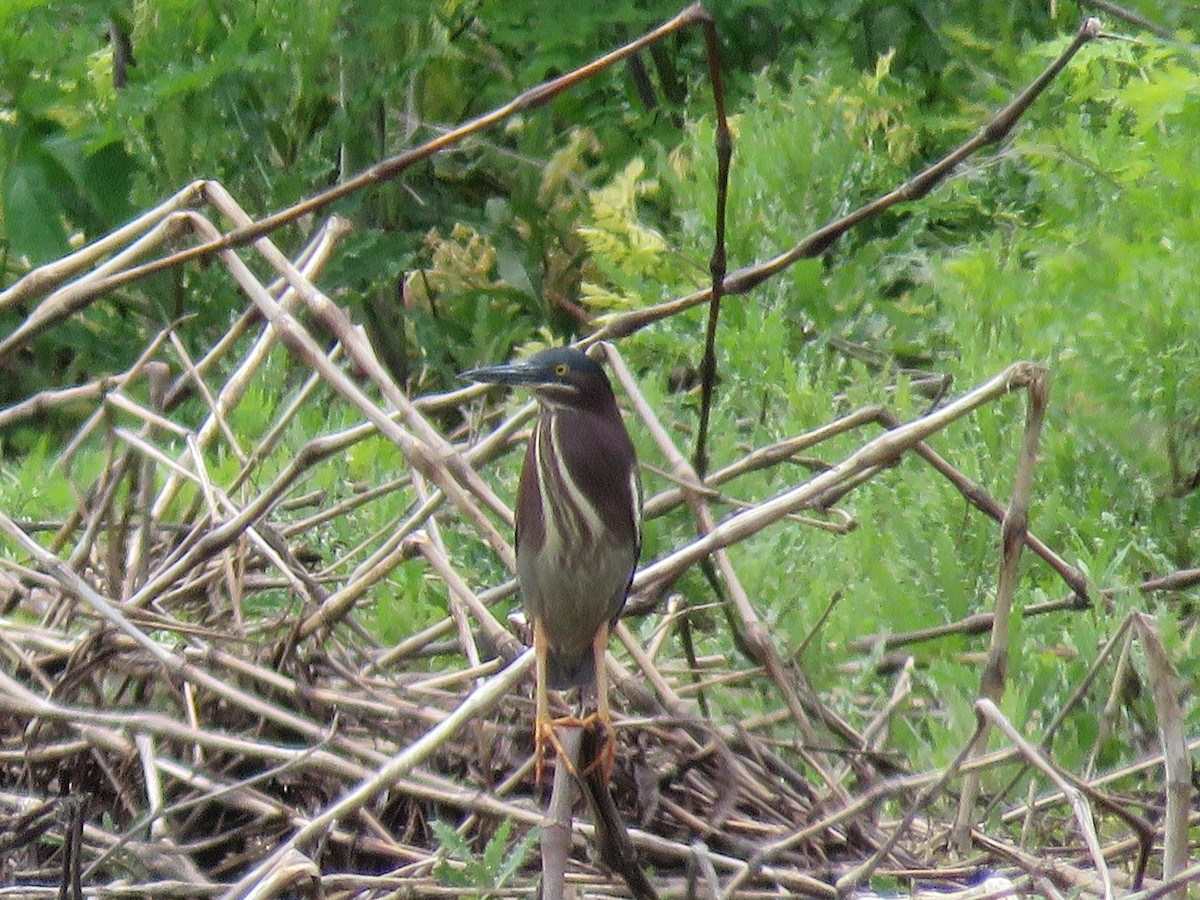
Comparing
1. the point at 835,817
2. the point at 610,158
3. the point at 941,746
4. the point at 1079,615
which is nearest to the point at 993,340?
the point at 1079,615

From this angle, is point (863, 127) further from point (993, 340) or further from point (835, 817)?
point (835, 817)

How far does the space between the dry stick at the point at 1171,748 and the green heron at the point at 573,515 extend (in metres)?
0.87

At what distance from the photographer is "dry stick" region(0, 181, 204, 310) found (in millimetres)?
2600

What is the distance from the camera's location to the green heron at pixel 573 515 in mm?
2561

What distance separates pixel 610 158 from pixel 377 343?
0.92 meters

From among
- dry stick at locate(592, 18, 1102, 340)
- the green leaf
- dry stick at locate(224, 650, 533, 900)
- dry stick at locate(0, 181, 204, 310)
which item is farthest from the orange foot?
the green leaf

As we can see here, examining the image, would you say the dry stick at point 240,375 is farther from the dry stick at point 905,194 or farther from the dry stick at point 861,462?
the dry stick at point 861,462

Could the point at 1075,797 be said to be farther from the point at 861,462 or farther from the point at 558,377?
the point at 558,377

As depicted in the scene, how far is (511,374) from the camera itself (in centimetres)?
256

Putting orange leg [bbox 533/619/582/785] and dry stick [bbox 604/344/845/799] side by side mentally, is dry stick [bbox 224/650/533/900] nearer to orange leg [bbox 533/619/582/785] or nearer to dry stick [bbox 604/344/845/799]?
orange leg [bbox 533/619/582/785]

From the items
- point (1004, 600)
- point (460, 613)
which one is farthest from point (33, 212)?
point (1004, 600)

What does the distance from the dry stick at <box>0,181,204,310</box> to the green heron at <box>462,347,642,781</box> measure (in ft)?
1.98

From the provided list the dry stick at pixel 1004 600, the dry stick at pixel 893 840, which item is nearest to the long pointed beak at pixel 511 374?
the dry stick at pixel 1004 600

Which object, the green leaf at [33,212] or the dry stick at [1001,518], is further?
the green leaf at [33,212]
